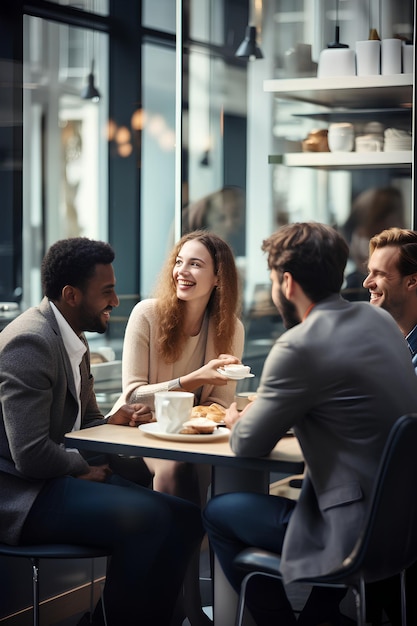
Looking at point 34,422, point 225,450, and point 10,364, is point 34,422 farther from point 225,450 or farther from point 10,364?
point 225,450

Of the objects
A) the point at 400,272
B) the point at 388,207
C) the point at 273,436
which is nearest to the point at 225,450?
the point at 273,436

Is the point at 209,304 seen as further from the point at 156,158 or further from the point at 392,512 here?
the point at 156,158

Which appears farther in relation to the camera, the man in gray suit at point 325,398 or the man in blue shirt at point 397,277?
Answer: the man in blue shirt at point 397,277

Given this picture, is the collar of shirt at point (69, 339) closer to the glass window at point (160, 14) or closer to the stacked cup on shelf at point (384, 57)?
the stacked cup on shelf at point (384, 57)

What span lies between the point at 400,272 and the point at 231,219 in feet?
5.84

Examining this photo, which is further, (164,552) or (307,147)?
→ (307,147)

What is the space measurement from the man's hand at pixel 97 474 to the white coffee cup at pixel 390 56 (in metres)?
2.44

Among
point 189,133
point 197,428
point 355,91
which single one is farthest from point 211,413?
point 189,133

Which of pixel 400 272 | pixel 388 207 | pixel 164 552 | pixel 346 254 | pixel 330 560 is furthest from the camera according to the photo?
pixel 388 207

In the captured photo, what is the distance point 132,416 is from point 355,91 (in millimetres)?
2275

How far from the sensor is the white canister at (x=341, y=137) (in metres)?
4.56

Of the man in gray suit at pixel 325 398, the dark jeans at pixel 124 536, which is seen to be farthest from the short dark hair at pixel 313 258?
the dark jeans at pixel 124 536

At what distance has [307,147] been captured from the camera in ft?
15.4

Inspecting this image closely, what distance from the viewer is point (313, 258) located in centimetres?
240
